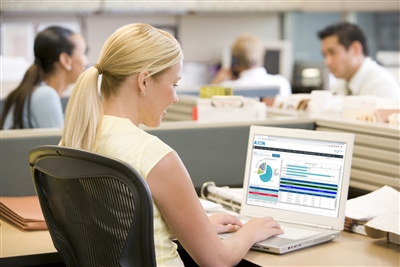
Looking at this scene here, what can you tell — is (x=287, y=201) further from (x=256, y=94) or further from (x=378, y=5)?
(x=378, y=5)

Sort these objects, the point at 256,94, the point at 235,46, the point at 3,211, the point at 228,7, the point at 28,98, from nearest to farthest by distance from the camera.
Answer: the point at 3,211
the point at 28,98
the point at 256,94
the point at 235,46
the point at 228,7

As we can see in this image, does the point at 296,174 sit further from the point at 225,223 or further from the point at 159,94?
the point at 159,94

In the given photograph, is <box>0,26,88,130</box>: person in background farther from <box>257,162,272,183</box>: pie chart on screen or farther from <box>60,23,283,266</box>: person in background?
<box>60,23,283,266</box>: person in background

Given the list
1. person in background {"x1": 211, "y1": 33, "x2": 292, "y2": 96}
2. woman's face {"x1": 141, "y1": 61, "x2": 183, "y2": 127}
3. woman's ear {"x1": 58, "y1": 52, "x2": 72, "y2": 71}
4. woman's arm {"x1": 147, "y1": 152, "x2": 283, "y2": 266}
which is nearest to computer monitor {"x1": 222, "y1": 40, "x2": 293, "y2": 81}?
person in background {"x1": 211, "y1": 33, "x2": 292, "y2": 96}

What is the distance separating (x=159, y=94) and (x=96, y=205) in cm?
34

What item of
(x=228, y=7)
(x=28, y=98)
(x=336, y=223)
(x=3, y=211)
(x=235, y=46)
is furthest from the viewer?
(x=228, y=7)

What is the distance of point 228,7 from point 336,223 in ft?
13.5

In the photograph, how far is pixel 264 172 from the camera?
5.94 ft

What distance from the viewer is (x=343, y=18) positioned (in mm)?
5492

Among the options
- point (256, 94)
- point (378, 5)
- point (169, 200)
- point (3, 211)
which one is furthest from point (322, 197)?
point (378, 5)

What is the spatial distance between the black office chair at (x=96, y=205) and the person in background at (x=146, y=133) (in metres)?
0.13

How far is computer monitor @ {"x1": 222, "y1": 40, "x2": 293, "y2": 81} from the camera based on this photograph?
561 cm

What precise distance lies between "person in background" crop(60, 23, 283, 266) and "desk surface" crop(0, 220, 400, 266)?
99mm

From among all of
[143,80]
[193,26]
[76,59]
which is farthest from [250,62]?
[143,80]
